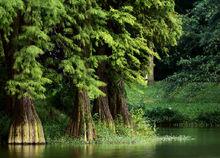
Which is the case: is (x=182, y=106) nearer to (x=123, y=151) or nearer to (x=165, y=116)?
(x=165, y=116)

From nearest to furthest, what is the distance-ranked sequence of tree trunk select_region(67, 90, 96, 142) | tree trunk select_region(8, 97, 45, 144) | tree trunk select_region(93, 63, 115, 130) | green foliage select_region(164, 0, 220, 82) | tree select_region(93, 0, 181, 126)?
tree trunk select_region(8, 97, 45, 144) → tree trunk select_region(67, 90, 96, 142) → tree select_region(93, 0, 181, 126) → tree trunk select_region(93, 63, 115, 130) → green foliage select_region(164, 0, 220, 82)

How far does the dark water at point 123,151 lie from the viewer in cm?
2266

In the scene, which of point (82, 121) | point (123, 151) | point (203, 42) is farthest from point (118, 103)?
point (203, 42)

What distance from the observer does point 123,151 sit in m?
24.6

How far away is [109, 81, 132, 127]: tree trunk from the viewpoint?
3133 centimetres

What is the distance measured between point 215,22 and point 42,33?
2161 cm

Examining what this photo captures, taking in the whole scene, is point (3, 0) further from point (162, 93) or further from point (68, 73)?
point (162, 93)

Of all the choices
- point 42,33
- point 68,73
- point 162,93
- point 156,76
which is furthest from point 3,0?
point 156,76

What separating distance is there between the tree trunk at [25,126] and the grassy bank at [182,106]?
13058 millimetres

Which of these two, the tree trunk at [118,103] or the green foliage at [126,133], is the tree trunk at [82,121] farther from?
the tree trunk at [118,103]

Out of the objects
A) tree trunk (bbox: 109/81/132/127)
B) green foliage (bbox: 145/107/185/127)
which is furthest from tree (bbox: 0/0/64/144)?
green foliage (bbox: 145/107/185/127)

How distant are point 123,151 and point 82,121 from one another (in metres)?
4.47

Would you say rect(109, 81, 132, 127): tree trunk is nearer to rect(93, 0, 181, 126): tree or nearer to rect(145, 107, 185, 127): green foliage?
rect(93, 0, 181, 126): tree

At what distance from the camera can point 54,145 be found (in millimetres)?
27656
